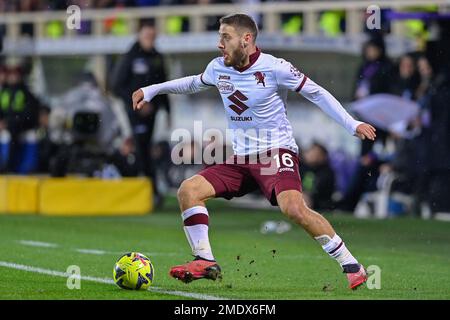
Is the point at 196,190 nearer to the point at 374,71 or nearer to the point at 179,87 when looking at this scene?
the point at 179,87

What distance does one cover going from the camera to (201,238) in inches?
411

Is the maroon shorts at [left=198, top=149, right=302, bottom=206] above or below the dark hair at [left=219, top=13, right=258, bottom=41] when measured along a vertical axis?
below

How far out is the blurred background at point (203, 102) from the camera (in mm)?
18953

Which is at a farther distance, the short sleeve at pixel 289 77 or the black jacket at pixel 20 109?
the black jacket at pixel 20 109

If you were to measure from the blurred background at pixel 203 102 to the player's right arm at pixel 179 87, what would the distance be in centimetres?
768

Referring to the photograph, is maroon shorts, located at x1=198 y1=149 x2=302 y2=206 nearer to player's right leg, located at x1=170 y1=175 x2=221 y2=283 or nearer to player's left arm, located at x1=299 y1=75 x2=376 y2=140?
player's right leg, located at x1=170 y1=175 x2=221 y2=283

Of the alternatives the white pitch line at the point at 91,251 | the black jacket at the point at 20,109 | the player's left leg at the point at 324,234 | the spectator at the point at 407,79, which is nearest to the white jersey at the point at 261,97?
the player's left leg at the point at 324,234

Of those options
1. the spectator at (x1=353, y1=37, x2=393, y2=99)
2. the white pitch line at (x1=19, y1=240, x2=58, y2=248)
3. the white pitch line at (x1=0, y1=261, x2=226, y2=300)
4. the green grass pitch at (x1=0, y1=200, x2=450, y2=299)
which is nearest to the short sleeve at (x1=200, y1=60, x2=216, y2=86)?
the green grass pitch at (x1=0, y1=200, x2=450, y2=299)

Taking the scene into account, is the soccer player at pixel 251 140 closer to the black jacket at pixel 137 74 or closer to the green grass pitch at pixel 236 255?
the green grass pitch at pixel 236 255

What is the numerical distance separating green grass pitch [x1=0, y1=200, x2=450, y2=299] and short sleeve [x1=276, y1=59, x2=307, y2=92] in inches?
59.9

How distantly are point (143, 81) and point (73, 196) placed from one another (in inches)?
94.9

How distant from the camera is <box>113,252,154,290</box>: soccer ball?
9852 millimetres

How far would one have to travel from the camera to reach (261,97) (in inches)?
410

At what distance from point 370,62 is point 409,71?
0.57m
